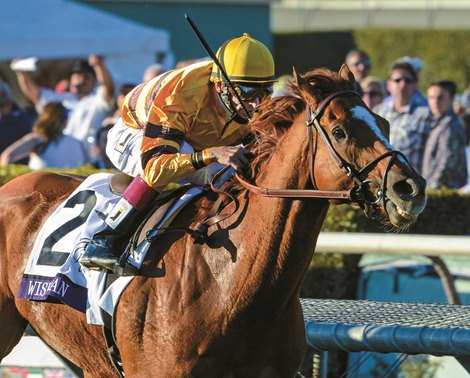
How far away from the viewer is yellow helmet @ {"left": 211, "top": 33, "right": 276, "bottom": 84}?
4742 mm

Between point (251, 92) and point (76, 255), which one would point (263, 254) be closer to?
point (251, 92)

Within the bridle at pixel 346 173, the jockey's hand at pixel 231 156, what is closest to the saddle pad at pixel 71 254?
the jockey's hand at pixel 231 156

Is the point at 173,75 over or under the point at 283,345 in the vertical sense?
over

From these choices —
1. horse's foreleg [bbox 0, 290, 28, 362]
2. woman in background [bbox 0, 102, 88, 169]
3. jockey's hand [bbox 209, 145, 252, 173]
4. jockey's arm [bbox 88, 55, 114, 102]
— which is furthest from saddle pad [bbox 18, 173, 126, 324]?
jockey's arm [bbox 88, 55, 114, 102]

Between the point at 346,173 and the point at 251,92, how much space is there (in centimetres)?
70

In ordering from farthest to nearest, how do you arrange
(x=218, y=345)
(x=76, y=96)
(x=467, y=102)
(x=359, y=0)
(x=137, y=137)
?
(x=359, y=0)
(x=467, y=102)
(x=76, y=96)
(x=137, y=137)
(x=218, y=345)

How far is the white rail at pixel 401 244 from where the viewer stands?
20.2 feet

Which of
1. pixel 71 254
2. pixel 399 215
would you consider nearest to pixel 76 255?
pixel 71 254

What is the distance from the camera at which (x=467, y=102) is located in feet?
46.5

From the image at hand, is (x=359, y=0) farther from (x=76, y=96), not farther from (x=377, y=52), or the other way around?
(x=76, y=96)

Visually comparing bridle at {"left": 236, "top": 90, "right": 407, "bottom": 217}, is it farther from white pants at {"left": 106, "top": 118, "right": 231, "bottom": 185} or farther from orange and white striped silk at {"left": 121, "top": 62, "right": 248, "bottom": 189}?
white pants at {"left": 106, "top": 118, "right": 231, "bottom": 185}

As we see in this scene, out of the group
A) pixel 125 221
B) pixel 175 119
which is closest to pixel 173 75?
pixel 175 119

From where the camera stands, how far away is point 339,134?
4.29m

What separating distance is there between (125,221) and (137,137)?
46cm
